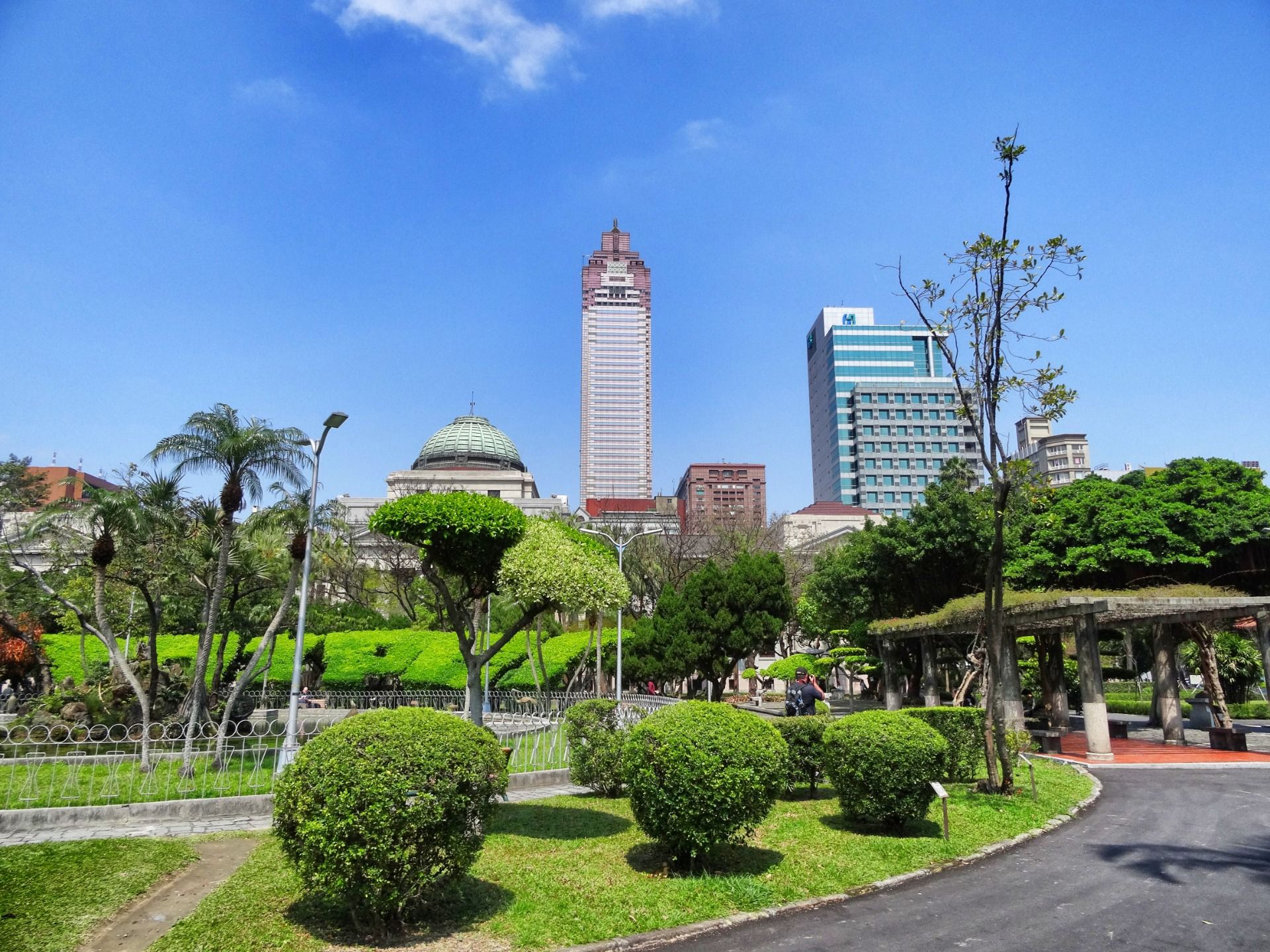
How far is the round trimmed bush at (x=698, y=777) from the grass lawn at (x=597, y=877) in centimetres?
54

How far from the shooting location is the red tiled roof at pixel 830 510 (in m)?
104

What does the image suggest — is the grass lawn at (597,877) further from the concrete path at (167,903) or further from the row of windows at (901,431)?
the row of windows at (901,431)

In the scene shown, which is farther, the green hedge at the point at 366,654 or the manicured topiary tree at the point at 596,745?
the green hedge at the point at 366,654

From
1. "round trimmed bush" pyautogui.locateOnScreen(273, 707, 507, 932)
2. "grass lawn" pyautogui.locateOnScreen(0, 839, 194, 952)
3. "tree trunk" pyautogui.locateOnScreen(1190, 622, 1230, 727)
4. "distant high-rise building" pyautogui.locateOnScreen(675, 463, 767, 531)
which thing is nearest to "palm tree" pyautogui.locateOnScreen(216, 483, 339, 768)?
"grass lawn" pyautogui.locateOnScreen(0, 839, 194, 952)

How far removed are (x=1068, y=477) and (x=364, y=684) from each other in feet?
398

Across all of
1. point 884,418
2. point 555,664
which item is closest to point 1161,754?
point 555,664

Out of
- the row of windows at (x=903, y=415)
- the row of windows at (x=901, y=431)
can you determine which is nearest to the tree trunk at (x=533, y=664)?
the row of windows at (x=901, y=431)

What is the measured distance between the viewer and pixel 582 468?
565ft

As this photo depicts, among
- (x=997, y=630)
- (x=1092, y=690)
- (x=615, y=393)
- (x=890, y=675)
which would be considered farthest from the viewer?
(x=615, y=393)

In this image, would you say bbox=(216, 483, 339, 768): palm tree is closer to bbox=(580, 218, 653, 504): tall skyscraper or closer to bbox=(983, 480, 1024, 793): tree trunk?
bbox=(983, 480, 1024, 793): tree trunk

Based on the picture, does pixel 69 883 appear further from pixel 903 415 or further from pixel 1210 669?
pixel 903 415

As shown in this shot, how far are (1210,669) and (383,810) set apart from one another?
2383 centimetres

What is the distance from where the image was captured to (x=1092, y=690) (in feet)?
60.5

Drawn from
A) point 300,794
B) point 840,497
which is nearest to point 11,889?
point 300,794
